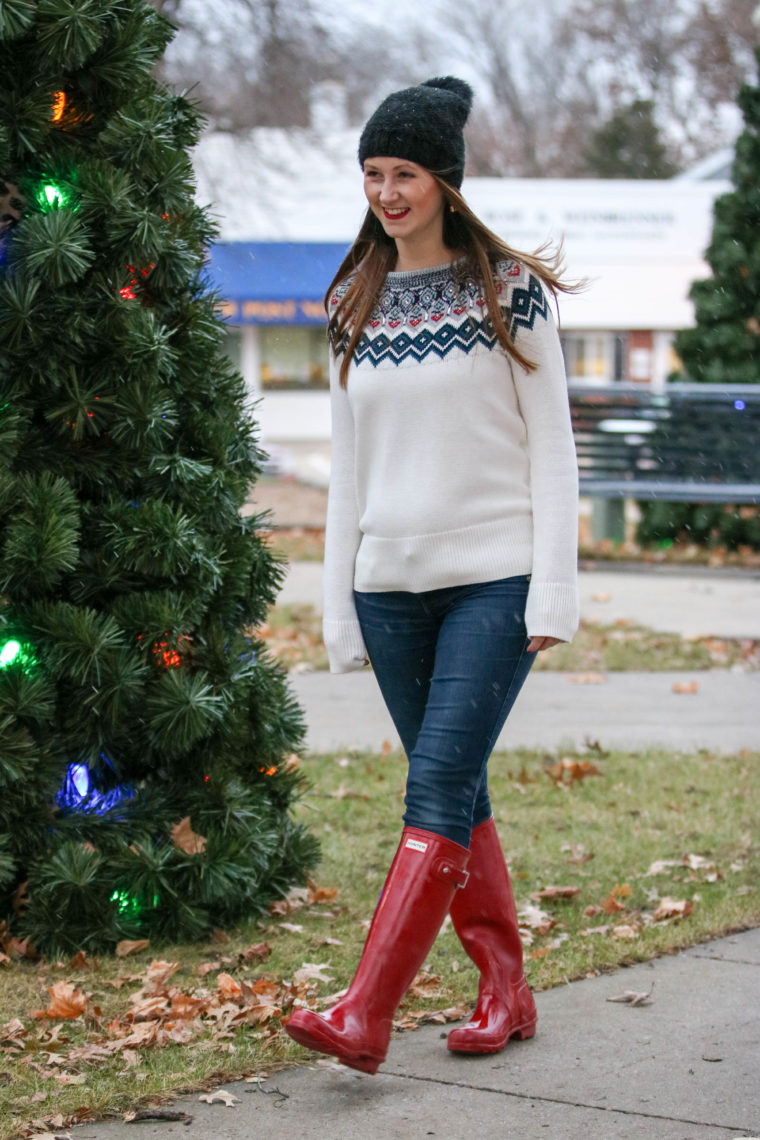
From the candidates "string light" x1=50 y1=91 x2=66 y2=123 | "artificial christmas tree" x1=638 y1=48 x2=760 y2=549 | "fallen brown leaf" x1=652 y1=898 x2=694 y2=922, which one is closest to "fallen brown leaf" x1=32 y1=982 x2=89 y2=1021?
"fallen brown leaf" x1=652 y1=898 x2=694 y2=922

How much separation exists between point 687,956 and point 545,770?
6.85 feet

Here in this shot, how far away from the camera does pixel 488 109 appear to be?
1785 inches

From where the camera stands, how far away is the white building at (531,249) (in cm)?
3225

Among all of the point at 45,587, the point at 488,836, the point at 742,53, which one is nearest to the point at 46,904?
the point at 45,587

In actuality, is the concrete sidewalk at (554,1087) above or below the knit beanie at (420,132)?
below

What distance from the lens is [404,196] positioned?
3.16 meters

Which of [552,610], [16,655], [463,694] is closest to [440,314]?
[552,610]

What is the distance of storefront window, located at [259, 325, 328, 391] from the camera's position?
37.0 metres

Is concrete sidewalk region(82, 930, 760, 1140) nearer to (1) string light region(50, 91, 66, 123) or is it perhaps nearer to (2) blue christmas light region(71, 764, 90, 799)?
(2) blue christmas light region(71, 764, 90, 799)

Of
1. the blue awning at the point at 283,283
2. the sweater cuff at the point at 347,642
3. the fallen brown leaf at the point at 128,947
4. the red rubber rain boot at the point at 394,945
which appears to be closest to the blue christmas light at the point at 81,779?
the fallen brown leaf at the point at 128,947

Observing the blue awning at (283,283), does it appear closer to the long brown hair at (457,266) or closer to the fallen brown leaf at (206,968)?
the fallen brown leaf at (206,968)

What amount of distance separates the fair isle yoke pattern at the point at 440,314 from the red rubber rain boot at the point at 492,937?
3.52ft

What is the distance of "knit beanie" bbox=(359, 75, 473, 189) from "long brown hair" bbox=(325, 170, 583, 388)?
40 millimetres

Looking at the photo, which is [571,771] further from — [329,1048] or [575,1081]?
[329,1048]
